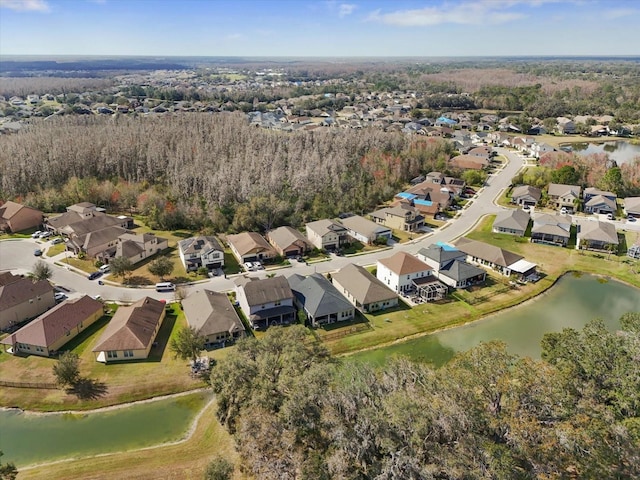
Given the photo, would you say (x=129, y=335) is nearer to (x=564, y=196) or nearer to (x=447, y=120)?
(x=564, y=196)

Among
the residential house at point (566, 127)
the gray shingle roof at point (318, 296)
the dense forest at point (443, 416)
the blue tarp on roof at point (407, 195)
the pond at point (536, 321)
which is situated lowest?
the pond at point (536, 321)

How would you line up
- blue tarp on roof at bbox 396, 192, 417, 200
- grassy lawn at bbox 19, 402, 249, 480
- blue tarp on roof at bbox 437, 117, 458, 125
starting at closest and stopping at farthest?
1. grassy lawn at bbox 19, 402, 249, 480
2. blue tarp on roof at bbox 396, 192, 417, 200
3. blue tarp on roof at bbox 437, 117, 458, 125

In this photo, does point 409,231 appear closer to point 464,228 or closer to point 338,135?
point 464,228

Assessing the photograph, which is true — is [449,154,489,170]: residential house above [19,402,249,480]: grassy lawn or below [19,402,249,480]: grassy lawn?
above

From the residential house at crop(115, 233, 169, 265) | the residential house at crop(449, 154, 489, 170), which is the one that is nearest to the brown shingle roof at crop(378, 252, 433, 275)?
the residential house at crop(115, 233, 169, 265)

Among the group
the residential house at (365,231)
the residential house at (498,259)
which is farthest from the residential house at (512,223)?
the residential house at (365,231)

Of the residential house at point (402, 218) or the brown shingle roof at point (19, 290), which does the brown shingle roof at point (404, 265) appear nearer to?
the residential house at point (402, 218)

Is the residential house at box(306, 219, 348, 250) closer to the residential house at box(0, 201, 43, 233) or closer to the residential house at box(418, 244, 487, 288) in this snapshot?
the residential house at box(418, 244, 487, 288)
